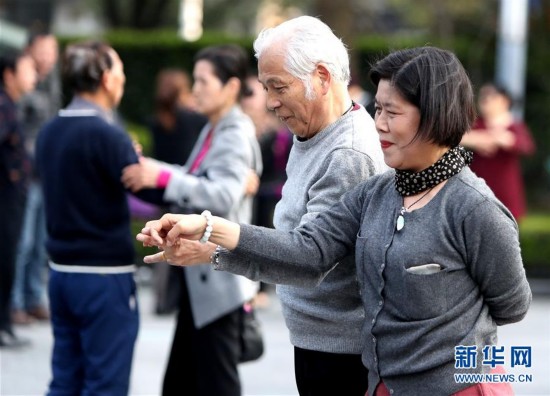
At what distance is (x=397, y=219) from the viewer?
3.00 m

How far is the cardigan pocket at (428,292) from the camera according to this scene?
289cm

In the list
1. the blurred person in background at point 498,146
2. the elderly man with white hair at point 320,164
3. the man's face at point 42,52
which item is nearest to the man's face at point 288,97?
the elderly man with white hair at point 320,164

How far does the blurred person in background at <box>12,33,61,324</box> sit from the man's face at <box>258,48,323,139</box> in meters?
5.43

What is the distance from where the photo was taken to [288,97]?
3.43m

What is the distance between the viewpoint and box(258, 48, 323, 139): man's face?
339 cm

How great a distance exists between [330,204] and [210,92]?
2.13 metres

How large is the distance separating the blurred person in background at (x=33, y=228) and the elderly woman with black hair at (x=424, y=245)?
5.89 m

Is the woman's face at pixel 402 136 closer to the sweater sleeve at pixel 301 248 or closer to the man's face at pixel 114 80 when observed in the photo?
the sweater sleeve at pixel 301 248

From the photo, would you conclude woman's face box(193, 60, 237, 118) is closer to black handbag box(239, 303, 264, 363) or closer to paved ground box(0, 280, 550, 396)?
black handbag box(239, 303, 264, 363)

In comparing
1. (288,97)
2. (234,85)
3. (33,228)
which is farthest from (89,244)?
(33,228)

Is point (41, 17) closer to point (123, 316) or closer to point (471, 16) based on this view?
point (471, 16)

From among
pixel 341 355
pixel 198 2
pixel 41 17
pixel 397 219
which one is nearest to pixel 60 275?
pixel 341 355

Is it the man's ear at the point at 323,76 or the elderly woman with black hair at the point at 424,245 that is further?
the man's ear at the point at 323,76

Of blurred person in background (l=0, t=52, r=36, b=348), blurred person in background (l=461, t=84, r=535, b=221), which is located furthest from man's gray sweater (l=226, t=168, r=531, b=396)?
blurred person in background (l=461, t=84, r=535, b=221)
